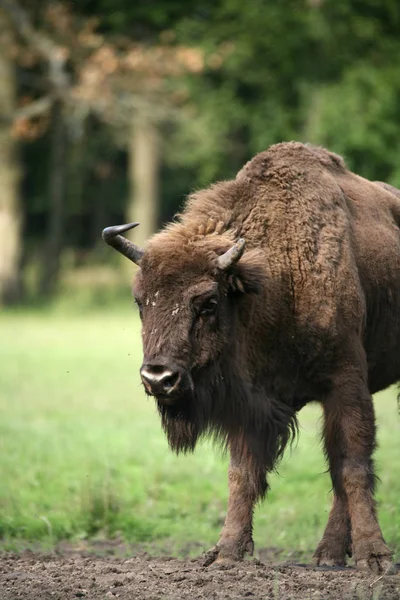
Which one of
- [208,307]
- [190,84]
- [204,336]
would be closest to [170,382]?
[204,336]

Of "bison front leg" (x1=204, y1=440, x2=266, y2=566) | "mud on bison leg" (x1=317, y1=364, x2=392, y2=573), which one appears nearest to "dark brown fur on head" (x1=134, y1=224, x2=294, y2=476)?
"bison front leg" (x1=204, y1=440, x2=266, y2=566)

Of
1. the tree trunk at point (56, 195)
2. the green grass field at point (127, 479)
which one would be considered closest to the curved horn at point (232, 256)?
the green grass field at point (127, 479)

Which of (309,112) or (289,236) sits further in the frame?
(309,112)

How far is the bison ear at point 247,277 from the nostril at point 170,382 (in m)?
0.73

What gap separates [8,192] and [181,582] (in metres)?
25.6

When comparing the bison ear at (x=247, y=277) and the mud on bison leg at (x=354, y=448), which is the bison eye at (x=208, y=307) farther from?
the mud on bison leg at (x=354, y=448)

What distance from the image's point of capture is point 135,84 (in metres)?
32.5

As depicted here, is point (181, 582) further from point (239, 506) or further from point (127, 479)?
point (127, 479)

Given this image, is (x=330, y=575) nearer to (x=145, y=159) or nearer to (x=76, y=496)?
(x=76, y=496)

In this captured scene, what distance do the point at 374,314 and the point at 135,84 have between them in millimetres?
25809

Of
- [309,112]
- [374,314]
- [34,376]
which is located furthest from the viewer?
[309,112]

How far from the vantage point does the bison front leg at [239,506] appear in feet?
23.0

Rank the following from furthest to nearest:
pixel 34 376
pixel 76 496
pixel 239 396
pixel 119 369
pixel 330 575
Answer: pixel 119 369 < pixel 34 376 < pixel 76 496 < pixel 239 396 < pixel 330 575

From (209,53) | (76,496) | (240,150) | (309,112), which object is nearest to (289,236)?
(76,496)
